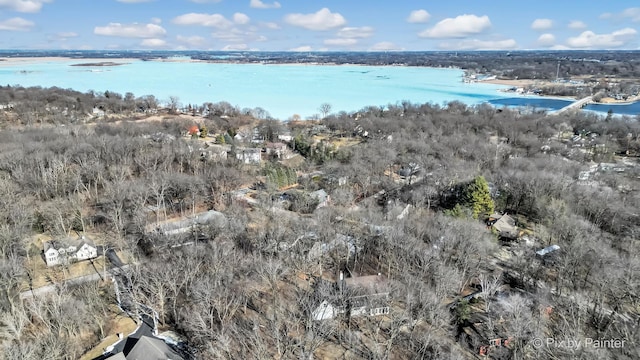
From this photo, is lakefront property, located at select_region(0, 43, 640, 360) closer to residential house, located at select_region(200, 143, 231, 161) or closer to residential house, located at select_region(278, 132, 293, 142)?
residential house, located at select_region(200, 143, 231, 161)

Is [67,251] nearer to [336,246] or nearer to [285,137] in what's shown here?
[336,246]

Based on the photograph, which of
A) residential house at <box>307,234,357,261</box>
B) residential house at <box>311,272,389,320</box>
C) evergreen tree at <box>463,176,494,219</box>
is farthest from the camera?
evergreen tree at <box>463,176,494,219</box>

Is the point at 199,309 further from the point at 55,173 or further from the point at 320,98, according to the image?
the point at 320,98

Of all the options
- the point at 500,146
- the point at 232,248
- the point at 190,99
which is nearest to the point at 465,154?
the point at 500,146

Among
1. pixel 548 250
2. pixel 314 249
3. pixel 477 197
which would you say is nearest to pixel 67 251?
pixel 314 249

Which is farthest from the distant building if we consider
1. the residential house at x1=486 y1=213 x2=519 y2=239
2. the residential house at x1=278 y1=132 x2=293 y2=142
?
the residential house at x1=278 y1=132 x2=293 y2=142

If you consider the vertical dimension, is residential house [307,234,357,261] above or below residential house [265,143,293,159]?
below
